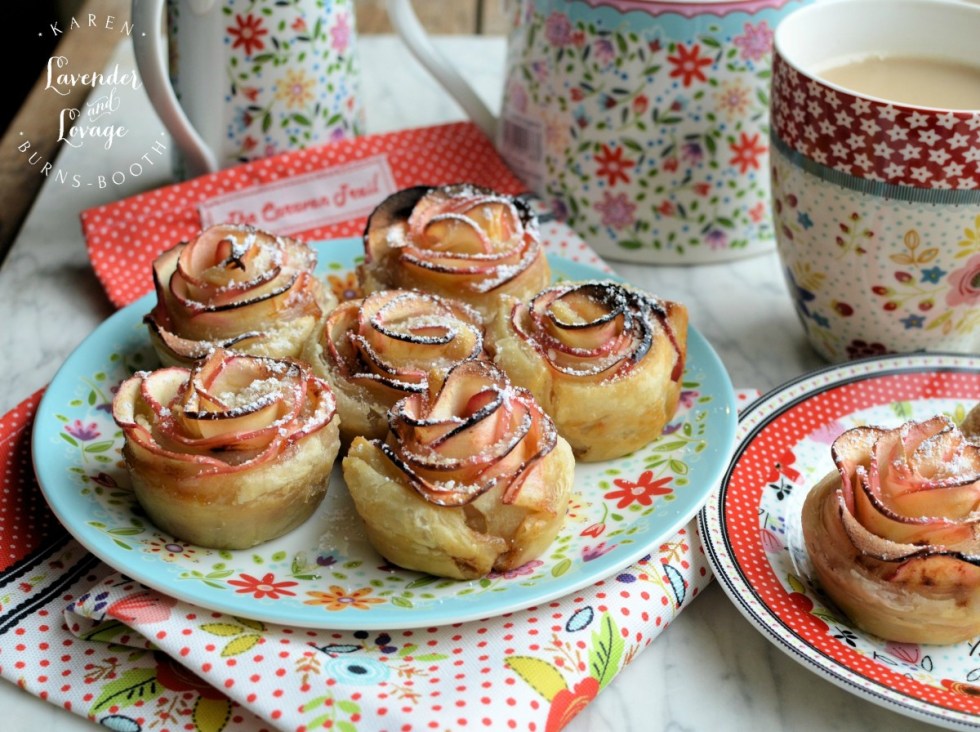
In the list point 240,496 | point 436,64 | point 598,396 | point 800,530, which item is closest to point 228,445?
point 240,496

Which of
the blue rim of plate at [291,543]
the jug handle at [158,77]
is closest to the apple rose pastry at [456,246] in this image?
the blue rim of plate at [291,543]

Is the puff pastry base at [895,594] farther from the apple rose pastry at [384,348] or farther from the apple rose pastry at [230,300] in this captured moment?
the apple rose pastry at [230,300]

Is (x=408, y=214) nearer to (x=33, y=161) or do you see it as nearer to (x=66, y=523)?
(x=66, y=523)

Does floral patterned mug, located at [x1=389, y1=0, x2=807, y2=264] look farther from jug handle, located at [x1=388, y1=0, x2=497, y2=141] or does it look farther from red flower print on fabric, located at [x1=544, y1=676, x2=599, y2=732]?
red flower print on fabric, located at [x1=544, y1=676, x2=599, y2=732]

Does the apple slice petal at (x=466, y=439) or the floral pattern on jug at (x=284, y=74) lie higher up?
the floral pattern on jug at (x=284, y=74)

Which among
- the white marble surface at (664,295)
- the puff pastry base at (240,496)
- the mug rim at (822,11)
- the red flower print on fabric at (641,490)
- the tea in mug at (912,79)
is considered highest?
the mug rim at (822,11)

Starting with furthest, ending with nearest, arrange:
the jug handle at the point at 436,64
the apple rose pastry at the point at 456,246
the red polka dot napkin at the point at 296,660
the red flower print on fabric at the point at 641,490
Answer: the jug handle at the point at 436,64, the apple rose pastry at the point at 456,246, the red flower print on fabric at the point at 641,490, the red polka dot napkin at the point at 296,660
